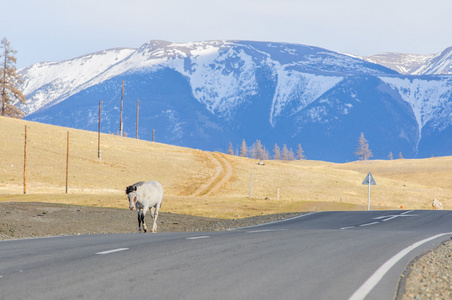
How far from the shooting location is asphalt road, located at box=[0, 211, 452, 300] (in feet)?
29.1

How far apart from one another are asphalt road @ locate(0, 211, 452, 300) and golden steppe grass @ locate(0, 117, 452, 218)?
2829 cm

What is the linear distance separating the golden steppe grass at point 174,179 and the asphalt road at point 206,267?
2829 cm

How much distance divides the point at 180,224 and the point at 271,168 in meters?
57.8

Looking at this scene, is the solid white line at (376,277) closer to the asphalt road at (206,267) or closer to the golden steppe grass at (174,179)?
the asphalt road at (206,267)

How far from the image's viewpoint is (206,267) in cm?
1102

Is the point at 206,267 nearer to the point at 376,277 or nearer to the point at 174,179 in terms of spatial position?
the point at 376,277

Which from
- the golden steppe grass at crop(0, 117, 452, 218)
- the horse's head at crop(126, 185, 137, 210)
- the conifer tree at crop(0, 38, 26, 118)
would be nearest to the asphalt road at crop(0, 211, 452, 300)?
the horse's head at crop(126, 185, 137, 210)

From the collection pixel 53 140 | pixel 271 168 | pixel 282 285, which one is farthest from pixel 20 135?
pixel 282 285

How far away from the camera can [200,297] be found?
8.47 m

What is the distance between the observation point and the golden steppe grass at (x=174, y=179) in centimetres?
5078

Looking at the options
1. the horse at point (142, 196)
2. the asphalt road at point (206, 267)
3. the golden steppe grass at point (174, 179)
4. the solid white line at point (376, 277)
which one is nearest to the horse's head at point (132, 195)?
the horse at point (142, 196)

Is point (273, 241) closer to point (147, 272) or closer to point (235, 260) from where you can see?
point (235, 260)

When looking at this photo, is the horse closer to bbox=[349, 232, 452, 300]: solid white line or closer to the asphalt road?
the asphalt road

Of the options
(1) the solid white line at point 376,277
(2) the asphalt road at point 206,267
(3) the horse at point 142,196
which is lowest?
(1) the solid white line at point 376,277
